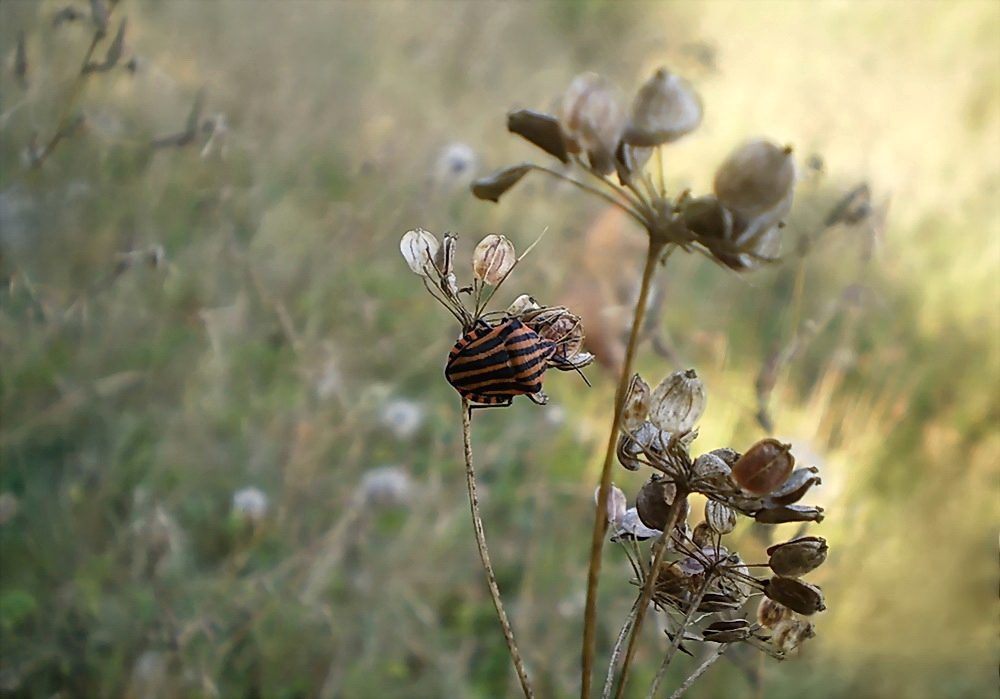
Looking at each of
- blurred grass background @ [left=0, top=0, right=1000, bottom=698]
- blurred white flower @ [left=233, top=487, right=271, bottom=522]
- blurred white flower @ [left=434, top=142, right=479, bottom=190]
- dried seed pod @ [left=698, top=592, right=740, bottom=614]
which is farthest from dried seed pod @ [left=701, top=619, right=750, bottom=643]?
blurred white flower @ [left=434, top=142, right=479, bottom=190]

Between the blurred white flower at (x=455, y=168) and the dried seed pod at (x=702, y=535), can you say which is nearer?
the dried seed pod at (x=702, y=535)

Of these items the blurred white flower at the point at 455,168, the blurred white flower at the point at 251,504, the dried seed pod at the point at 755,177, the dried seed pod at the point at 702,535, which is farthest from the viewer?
the blurred white flower at the point at 455,168

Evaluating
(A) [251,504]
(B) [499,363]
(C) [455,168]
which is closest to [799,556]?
(B) [499,363]

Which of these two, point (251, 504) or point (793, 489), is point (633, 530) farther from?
point (251, 504)

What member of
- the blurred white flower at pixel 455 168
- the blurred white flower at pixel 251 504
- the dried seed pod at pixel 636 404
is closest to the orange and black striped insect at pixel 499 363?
the dried seed pod at pixel 636 404

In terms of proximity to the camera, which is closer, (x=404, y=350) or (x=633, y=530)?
(x=633, y=530)

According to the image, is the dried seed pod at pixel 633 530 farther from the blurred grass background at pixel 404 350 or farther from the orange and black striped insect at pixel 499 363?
the blurred grass background at pixel 404 350
